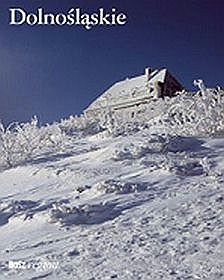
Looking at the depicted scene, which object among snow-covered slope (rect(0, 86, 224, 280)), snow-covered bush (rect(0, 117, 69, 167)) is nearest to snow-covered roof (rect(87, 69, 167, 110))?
snow-covered bush (rect(0, 117, 69, 167))

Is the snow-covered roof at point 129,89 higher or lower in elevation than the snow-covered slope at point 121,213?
lower

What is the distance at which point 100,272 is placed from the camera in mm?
4590

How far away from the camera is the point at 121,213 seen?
5992 millimetres

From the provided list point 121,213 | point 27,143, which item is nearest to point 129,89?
point 27,143

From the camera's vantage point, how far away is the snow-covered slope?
470cm

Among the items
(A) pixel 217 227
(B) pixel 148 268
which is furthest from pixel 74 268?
(A) pixel 217 227

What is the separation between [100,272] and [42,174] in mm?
4068

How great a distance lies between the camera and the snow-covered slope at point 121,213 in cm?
470

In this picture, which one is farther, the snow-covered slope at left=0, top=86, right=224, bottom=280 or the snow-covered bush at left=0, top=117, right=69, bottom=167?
the snow-covered bush at left=0, top=117, right=69, bottom=167

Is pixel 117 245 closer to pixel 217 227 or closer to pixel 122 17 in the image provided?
pixel 217 227

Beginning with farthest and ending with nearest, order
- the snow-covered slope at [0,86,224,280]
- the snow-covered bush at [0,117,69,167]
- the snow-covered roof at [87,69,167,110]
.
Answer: the snow-covered roof at [87,69,167,110]
the snow-covered bush at [0,117,69,167]
the snow-covered slope at [0,86,224,280]

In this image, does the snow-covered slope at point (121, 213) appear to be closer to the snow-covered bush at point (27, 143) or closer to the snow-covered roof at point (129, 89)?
the snow-covered bush at point (27, 143)

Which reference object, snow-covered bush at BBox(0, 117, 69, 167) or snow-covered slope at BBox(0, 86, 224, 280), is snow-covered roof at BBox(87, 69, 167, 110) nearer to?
snow-covered bush at BBox(0, 117, 69, 167)

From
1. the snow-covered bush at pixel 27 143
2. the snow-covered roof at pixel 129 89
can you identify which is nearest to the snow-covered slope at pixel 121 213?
the snow-covered bush at pixel 27 143
